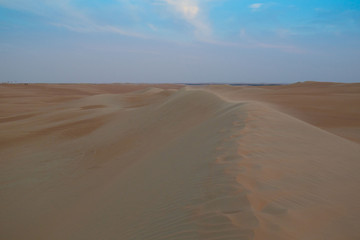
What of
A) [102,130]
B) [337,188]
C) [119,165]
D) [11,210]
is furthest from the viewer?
[102,130]

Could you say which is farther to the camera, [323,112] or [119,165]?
[323,112]

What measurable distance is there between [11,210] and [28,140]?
622cm

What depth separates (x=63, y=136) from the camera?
426 inches

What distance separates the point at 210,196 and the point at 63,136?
9.64m

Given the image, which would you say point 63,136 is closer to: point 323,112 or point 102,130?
point 102,130

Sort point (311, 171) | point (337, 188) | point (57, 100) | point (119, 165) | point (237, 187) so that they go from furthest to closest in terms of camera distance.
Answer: point (57, 100), point (119, 165), point (311, 171), point (337, 188), point (237, 187)

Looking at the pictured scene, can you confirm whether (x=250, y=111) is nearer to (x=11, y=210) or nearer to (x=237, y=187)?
(x=237, y=187)

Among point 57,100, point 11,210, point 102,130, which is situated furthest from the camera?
point 57,100

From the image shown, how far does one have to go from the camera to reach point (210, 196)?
2.99 meters

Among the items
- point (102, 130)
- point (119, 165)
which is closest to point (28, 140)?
point (102, 130)

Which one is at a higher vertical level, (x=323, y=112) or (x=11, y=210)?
(x=323, y=112)

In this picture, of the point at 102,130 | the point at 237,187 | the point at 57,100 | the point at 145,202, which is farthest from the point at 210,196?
the point at 57,100

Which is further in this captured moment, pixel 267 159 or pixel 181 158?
pixel 181 158

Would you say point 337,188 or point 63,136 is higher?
point 337,188
